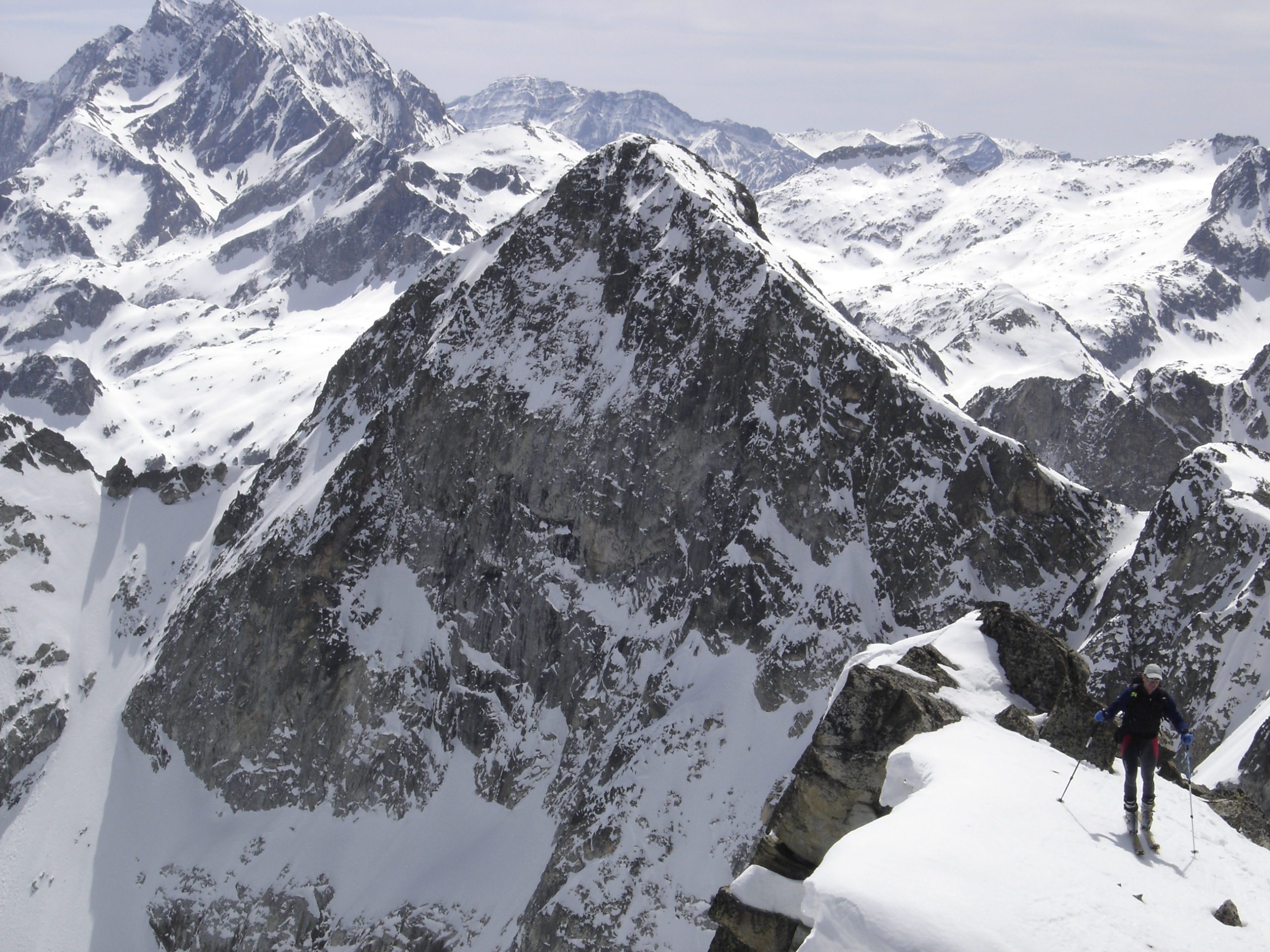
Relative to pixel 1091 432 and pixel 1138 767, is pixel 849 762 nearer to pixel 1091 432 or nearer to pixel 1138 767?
pixel 1138 767

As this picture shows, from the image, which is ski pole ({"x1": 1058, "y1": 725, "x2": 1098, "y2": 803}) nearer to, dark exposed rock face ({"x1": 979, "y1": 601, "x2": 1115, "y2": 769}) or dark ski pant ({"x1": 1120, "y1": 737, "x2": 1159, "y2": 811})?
dark exposed rock face ({"x1": 979, "y1": 601, "x2": 1115, "y2": 769})

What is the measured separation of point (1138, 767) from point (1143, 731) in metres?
0.84

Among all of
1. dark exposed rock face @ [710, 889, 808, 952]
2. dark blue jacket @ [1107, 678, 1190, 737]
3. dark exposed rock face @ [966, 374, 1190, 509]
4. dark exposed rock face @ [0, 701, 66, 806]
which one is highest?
dark exposed rock face @ [966, 374, 1190, 509]

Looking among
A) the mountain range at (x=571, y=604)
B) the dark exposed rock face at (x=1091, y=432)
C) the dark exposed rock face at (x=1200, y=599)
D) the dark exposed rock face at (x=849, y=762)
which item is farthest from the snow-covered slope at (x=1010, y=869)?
the dark exposed rock face at (x=1091, y=432)

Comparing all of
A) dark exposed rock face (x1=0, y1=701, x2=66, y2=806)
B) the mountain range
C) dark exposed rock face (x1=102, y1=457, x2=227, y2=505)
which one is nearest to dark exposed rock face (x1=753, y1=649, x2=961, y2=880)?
the mountain range

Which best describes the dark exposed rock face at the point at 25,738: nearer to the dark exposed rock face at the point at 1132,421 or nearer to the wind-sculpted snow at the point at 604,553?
the wind-sculpted snow at the point at 604,553

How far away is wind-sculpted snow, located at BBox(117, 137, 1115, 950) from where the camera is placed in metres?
80.7

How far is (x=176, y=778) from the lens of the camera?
102 m

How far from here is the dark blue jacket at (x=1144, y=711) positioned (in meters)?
22.0

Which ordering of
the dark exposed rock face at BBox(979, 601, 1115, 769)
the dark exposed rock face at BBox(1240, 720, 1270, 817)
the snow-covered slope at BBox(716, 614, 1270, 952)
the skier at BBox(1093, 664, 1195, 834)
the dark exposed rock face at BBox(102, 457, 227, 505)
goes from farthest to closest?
the dark exposed rock face at BBox(102, 457, 227, 505) < the dark exposed rock face at BBox(1240, 720, 1270, 817) < the dark exposed rock face at BBox(979, 601, 1115, 769) < the skier at BBox(1093, 664, 1195, 834) < the snow-covered slope at BBox(716, 614, 1270, 952)

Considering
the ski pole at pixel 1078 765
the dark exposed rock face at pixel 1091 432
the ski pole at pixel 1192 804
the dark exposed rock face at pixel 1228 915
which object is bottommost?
the dark exposed rock face at pixel 1228 915

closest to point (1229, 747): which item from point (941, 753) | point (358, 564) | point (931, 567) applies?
point (931, 567)

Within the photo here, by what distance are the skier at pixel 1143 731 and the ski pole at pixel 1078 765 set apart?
981 mm

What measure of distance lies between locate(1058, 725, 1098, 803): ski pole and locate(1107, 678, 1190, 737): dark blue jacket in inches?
54.7
